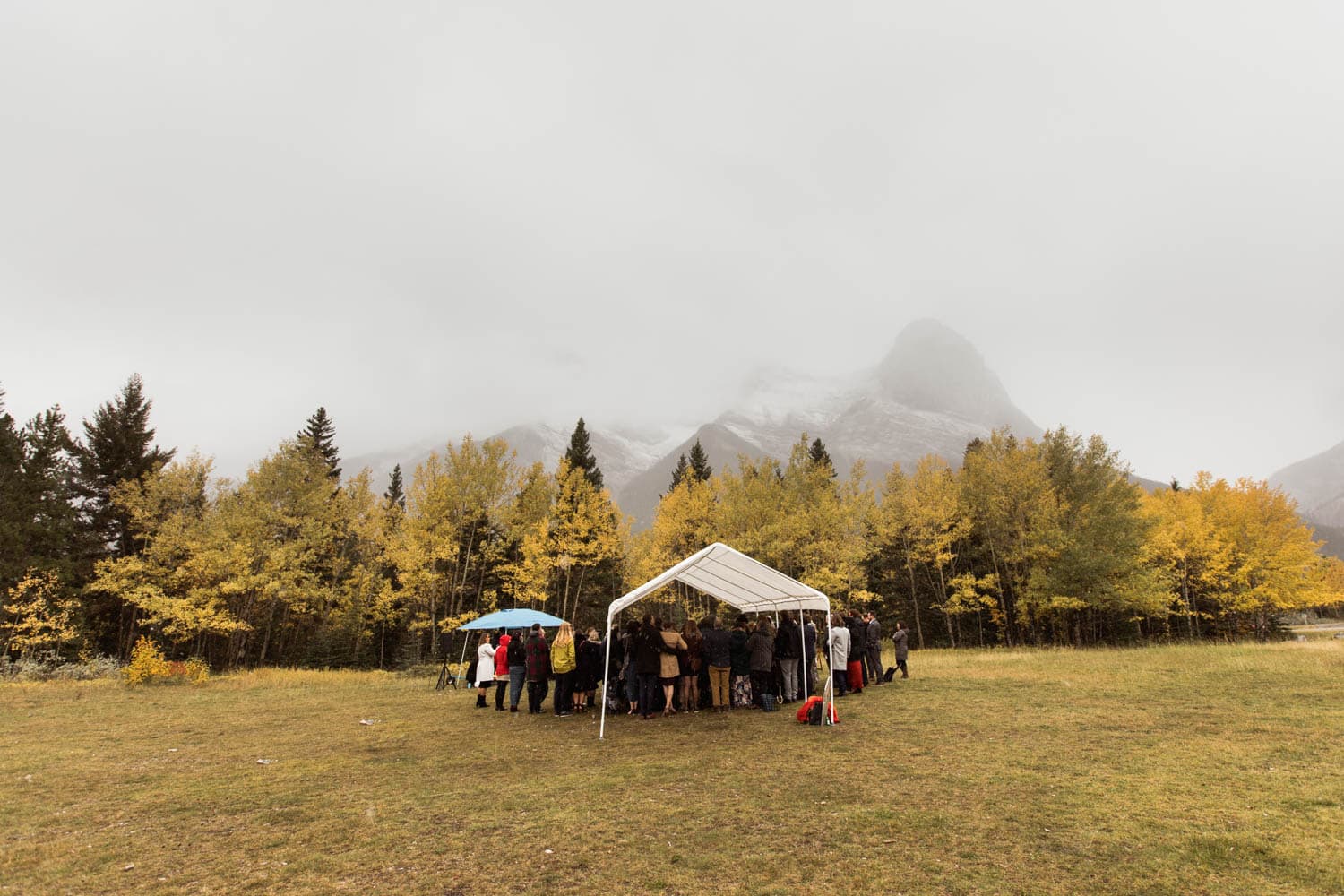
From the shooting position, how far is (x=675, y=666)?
39.2ft

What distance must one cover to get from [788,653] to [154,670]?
729 inches

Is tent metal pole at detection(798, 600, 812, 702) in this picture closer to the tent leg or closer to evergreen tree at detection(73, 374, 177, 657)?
the tent leg

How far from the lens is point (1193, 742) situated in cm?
841

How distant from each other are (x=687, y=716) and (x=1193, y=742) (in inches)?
311

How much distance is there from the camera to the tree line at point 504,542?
25.1m

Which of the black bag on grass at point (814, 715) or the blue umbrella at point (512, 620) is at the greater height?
the blue umbrella at point (512, 620)

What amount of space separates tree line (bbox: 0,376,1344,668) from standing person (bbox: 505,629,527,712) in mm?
12574

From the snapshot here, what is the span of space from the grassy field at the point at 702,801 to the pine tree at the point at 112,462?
67.4 ft

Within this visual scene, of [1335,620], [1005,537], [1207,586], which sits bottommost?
[1335,620]

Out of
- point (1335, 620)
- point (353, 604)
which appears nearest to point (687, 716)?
point (353, 604)

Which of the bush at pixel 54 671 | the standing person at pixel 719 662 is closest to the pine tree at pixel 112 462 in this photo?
the bush at pixel 54 671

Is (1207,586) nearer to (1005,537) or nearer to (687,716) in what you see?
(1005,537)

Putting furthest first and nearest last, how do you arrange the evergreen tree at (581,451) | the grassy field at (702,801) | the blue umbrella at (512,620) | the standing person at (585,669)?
1. the evergreen tree at (581,451)
2. the blue umbrella at (512,620)
3. the standing person at (585,669)
4. the grassy field at (702,801)

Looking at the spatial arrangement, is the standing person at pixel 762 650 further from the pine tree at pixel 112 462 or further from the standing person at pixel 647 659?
the pine tree at pixel 112 462
